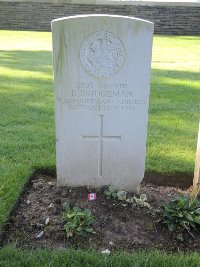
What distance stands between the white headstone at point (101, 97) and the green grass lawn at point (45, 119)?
0.61 m

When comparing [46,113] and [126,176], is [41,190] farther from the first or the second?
[46,113]

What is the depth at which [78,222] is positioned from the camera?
10.4ft

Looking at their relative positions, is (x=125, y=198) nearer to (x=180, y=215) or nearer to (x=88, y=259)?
(x=180, y=215)

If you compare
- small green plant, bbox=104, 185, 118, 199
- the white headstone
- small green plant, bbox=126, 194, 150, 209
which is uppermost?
the white headstone

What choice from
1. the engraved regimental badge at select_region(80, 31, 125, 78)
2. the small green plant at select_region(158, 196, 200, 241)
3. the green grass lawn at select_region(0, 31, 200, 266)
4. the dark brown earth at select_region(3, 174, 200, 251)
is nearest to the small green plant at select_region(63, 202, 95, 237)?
the dark brown earth at select_region(3, 174, 200, 251)

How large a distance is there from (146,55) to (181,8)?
52.6ft

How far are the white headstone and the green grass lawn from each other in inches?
24.1

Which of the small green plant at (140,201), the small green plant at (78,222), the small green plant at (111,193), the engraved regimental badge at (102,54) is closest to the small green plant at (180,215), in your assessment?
the small green plant at (140,201)

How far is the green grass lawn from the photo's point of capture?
13.8 feet

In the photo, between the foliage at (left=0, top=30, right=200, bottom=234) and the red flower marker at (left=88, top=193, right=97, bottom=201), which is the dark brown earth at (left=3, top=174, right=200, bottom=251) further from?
the foliage at (left=0, top=30, right=200, bottom=234)

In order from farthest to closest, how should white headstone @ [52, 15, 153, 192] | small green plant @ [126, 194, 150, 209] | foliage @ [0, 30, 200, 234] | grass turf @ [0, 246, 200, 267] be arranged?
foliage @ [0, 30, 200, 234]
small green plant @ [126, 194, 150, 209]
white headstone @ [52, 15, 153, 192]
grass turf @ [0, 246, 200, 267]

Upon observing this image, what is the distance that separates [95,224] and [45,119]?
2.62 meters

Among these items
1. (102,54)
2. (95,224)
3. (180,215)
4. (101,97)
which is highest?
(102,54)

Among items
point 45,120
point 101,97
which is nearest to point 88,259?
point 101,97
